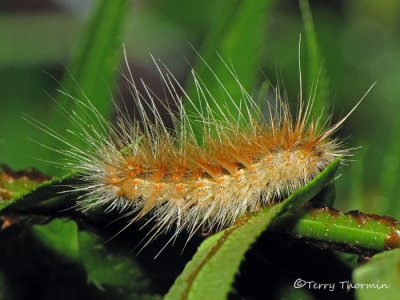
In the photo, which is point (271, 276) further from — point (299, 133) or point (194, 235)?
point (299, 133)

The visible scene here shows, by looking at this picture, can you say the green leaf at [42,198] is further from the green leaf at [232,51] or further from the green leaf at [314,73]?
the green leaf at [314,73]

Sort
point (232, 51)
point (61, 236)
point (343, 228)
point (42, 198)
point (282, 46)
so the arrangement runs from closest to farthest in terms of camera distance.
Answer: point (343, 228) → point (42, 198) → point (61, 236) → point (232, 51) → point (282, 46)

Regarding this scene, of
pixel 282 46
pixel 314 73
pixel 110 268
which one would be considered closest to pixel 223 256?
pixel 110 268

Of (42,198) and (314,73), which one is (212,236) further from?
(314,73)

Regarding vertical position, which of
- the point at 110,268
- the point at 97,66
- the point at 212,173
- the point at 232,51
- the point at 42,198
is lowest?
the point at 110,268

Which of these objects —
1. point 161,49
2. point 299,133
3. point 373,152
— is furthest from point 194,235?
point 161,49
